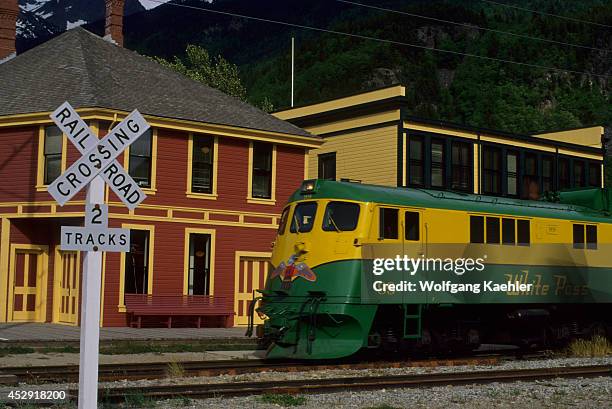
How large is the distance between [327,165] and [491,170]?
6745 millimetres

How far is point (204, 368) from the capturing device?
618 inches

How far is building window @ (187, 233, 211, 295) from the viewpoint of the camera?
27016mm

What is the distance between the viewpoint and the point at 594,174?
3900cm

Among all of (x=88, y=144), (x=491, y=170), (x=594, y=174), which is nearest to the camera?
(x=88, y=144)

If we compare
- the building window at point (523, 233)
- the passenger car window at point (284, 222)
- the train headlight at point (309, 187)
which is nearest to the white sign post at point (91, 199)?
the train headlight at point (309, 187)

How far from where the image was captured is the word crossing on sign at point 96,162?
768cm

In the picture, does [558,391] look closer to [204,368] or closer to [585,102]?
[204,368]

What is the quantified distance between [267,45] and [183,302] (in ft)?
574

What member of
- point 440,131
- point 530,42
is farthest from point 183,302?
point 530,42

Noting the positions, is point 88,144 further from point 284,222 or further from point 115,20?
point 115,20

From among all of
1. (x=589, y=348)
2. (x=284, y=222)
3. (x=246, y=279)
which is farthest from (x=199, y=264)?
(x=589, y=348)

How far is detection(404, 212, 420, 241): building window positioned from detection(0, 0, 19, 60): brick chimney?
71.8 ft

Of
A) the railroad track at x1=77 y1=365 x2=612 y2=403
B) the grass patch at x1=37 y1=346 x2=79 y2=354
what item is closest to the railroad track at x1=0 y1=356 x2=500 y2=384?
the railroad track at x1=77 y1=365 x2=612 y2=403

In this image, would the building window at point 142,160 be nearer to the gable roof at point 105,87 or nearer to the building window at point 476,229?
the gable roof at point 105,87
